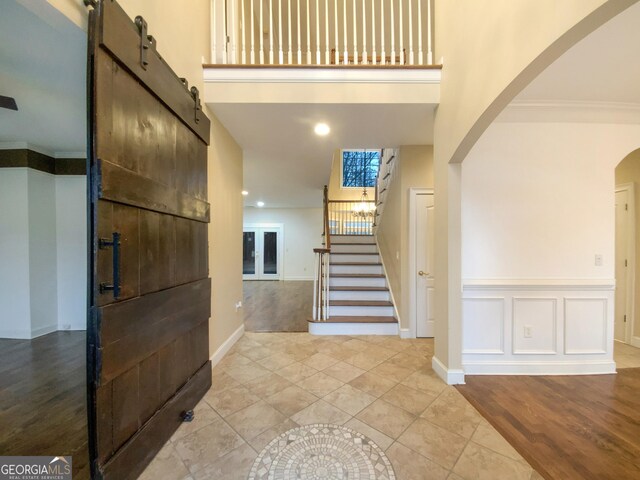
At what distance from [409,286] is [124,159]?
10.3ft

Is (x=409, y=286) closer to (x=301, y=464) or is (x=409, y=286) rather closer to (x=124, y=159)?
(x=301, y=464)

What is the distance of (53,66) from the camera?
165 cm

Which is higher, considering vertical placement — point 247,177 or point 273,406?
point 247,177

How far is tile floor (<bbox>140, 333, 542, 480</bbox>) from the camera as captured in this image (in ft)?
4.47

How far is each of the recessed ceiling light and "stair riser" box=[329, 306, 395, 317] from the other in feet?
7.82

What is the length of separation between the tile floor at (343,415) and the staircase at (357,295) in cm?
54

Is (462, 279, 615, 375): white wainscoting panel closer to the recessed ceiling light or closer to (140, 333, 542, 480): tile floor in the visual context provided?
(140, 333, 542, 480): tile floor

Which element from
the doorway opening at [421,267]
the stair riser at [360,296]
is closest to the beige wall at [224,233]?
the stair riser at [360,296]

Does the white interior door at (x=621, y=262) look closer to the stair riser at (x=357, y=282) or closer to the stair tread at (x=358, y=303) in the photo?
the stair tread at (x=358, y=303)

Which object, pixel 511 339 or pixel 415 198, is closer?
pixel 511 339

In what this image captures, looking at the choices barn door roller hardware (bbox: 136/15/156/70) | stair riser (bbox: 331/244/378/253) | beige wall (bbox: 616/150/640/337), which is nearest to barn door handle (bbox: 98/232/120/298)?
barn door roller hardware (bbox: 136/15/156/70)

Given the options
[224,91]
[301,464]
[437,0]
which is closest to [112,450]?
[301,464]

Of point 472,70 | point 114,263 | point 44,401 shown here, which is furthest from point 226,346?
point 472,70

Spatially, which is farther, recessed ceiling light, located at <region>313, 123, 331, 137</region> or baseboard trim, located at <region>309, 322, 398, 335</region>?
baseboard trim, located at <region>309, 322, 398, 335</region>
